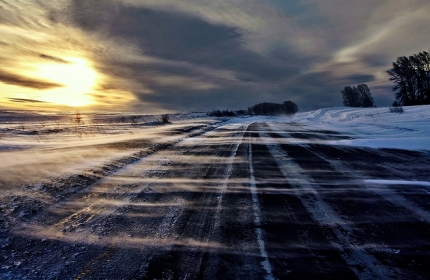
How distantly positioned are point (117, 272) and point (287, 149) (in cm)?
728

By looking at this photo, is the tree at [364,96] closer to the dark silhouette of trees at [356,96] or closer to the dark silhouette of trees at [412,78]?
the dark silhouette of trees at [356,96]

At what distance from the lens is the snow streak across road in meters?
2.28

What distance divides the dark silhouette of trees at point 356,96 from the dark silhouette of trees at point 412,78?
41201mm

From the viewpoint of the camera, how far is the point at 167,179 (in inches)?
208

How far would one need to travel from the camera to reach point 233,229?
9.92 ft

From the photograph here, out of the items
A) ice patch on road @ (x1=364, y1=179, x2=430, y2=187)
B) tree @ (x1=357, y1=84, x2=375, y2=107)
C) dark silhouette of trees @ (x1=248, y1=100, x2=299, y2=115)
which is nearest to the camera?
ice patch on road @ (x1=364, y1=179, x2=430, y2=187)

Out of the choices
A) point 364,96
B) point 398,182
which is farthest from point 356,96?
point 398,182

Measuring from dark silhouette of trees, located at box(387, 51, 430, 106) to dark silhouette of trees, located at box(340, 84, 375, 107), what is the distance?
4120 centimetres

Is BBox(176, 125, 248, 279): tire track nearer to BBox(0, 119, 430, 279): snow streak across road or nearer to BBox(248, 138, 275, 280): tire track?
BBox(0, 119, 430, 279): snow streak across road

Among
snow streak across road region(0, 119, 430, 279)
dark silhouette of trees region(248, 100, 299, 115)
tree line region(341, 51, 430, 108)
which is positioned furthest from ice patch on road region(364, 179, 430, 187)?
→ dark silhouette of trees region(248, 100, 299, 115)

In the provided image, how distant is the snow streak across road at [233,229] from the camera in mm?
2281

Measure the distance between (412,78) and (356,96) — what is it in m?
44.3

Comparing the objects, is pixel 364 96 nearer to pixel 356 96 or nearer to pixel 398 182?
pixel 356 96

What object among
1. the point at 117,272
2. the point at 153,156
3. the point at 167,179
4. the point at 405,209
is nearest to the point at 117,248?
the point at 117,272
